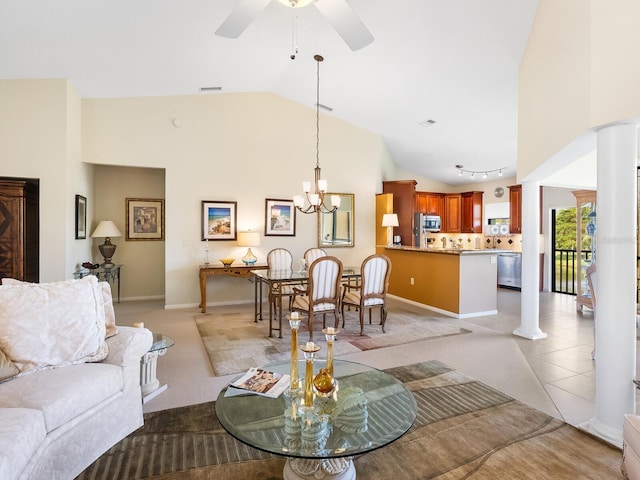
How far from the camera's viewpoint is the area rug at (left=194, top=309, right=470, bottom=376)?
139 inches

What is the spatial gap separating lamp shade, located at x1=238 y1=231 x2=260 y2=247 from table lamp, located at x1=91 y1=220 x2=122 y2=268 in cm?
201

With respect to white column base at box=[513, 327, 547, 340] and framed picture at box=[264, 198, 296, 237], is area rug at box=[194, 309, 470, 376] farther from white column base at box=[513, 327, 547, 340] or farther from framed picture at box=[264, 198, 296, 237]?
framed picture at box=[264, 198, 296, 237]

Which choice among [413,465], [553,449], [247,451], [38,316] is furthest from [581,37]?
[38,316]

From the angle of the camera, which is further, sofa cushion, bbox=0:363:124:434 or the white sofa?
sofa cushion, bbox=0:363:124:434

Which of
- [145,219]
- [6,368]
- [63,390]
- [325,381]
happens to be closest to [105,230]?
[145,219]

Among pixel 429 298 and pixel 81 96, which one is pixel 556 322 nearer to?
pixel 429 298

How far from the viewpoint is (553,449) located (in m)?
2.04

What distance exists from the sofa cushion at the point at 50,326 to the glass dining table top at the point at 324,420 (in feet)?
3.21

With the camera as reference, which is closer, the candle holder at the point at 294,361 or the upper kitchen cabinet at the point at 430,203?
the candle holder at the point at 294,361

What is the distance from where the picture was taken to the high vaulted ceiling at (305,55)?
3.46 meters

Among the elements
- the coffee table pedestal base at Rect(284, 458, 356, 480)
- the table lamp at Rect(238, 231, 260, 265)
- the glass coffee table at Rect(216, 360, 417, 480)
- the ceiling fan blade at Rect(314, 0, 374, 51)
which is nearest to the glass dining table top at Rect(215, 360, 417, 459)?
the glass coffee table at Rect(216, 360, 417, 480)

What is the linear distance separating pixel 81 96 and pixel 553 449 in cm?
672

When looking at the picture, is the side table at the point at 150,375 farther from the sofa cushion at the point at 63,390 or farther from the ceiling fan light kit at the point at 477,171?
the ceiling fan light kit at the point at 477,171

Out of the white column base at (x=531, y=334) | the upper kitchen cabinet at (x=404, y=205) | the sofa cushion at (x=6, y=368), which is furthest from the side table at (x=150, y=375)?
the upper kitchen cabinet at (x=404, y=205)
